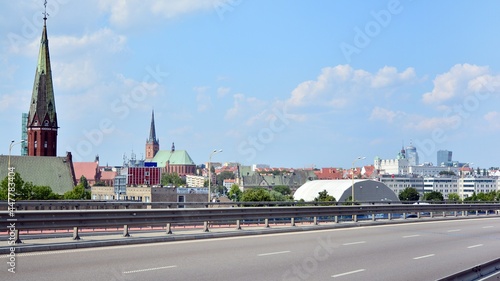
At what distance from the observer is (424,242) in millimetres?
21828

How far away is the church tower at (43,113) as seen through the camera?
373ft

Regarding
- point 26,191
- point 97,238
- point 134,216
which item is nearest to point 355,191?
point 26,191

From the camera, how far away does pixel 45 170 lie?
11412 cm

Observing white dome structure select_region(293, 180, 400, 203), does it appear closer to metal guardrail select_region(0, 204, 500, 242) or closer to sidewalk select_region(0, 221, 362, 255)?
metal guardrail select_region(0, 204, 500, 242)

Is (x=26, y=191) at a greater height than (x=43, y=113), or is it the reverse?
(x=43, y=113)

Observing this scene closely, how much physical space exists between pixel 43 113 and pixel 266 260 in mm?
111237

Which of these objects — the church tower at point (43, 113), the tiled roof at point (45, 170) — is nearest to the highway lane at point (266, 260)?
the tiled roof at point (45, 170)

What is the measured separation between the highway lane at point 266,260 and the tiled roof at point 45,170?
96916 millimetres

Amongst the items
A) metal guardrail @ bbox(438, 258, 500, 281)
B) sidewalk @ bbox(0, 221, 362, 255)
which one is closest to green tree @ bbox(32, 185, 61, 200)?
sidewalk @ bbox(0, 221, 362, 255)

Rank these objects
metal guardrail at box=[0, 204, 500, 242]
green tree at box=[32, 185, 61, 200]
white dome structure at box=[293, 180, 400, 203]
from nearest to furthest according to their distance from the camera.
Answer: metal guardrail at box=[0, 204, 500, 242], green tree at box=[32, 185, 61, 200], white dome structure at box=[293, 180, 400, 203]

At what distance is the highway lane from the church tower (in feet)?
329

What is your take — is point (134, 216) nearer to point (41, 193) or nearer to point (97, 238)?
point (97, 238)

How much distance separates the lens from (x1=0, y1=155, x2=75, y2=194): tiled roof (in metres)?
111

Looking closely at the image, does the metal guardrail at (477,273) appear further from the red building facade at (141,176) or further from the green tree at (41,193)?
the red building facade at (141,176)
